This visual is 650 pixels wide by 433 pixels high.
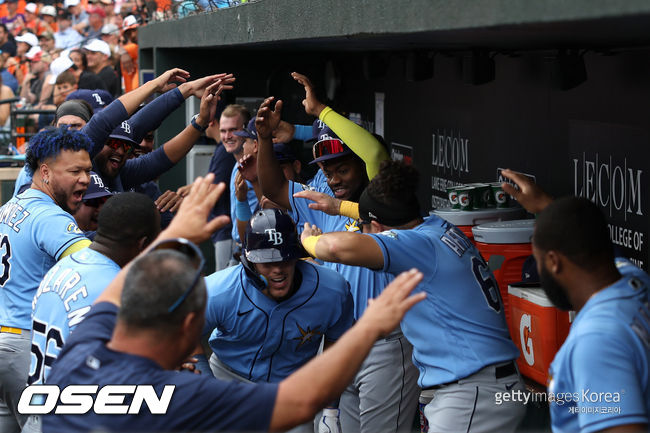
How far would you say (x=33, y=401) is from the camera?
9.42ft

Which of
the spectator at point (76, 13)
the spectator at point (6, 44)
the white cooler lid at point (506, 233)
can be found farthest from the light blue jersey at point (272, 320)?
the spectator at point (6, 44)

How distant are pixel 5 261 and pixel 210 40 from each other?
317 centimetres

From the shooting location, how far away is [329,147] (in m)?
5.32

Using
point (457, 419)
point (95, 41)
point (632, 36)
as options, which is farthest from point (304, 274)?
point (95, 41)

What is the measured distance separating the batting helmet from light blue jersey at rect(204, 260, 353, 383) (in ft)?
0.60

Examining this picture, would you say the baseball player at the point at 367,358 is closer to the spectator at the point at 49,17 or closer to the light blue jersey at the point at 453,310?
the light blue jersey at the point at 453,310

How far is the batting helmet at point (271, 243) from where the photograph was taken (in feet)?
13.5

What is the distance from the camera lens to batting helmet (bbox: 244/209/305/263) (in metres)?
4.12

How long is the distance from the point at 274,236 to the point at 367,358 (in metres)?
1.03

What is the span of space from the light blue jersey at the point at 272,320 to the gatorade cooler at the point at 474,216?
1.03 metres

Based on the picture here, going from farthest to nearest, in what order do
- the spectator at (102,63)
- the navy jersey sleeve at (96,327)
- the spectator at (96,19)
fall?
the spectator at (96,19), the spectator at (102,63), the navy jersey sleeve at (96,327)

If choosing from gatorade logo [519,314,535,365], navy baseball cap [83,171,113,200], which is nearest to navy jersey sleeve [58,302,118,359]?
navy baseball cap [83,171,113,200]

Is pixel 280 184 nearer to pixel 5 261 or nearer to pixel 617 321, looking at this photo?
pixel 5 261

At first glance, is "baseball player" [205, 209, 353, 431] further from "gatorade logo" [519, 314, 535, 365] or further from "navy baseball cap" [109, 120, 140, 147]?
"navy baseball cap" [109, 120, 140, 147]
